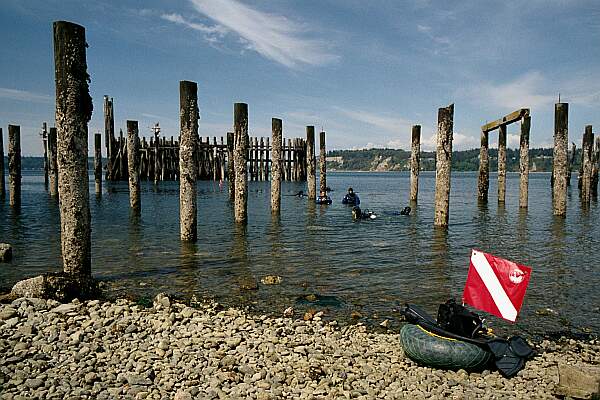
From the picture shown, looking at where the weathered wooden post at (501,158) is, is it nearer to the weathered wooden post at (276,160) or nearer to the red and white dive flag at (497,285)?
the weathered wooden post at (276,160)

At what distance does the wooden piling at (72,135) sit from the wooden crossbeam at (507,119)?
66.9ft

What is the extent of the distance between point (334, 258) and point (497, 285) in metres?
6.56

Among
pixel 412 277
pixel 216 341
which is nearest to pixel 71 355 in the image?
pixel 216 341

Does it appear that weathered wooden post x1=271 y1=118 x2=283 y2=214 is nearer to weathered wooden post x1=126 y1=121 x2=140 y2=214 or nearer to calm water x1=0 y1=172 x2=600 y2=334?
calm water x1=0 y1=172 x2=600 y2=334

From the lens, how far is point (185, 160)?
514 inches

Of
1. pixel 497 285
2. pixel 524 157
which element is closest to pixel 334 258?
pixel 497 285

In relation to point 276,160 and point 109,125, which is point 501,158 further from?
point 109,125

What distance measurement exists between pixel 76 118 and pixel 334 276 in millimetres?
6378

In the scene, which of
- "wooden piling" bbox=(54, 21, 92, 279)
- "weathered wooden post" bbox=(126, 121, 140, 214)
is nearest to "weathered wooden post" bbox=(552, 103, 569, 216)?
"wooden piling" bbox=(54, 21, 92, 279)

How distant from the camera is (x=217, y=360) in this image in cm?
578

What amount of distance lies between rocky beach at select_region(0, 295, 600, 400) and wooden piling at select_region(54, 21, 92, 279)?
1.81 meters

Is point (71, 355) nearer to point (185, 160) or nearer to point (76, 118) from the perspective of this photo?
point (76, 118)

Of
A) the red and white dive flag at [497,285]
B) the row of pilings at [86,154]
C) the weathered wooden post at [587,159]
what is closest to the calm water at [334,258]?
the row of pilings at [86,154]

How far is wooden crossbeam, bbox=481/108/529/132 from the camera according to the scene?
22562 millimetres
